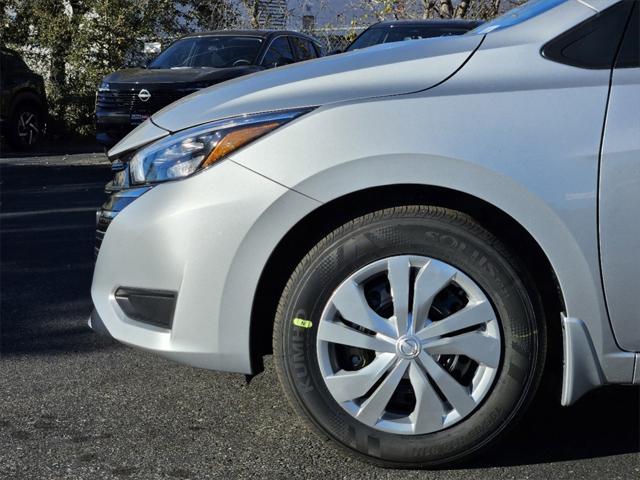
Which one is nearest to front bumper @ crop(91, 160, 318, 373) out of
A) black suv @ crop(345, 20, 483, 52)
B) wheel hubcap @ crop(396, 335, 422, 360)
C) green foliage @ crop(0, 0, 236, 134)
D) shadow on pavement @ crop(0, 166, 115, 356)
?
wheel hubcap @ crop(396, 335, 422, 360)

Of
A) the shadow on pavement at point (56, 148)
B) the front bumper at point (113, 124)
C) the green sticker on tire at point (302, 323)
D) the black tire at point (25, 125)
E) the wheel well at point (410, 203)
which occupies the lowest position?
the shadow on pavement at point (56, 148)

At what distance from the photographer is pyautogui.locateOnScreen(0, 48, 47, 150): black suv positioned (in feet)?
44.5

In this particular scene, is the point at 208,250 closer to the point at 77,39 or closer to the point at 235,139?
the point at 235,139

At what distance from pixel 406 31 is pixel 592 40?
27.5 ft

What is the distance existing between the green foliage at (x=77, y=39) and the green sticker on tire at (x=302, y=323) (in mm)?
13595

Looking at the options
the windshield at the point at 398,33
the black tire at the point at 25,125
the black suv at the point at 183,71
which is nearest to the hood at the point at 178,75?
the black suv at the point at 183,71

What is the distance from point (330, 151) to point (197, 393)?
4.41 ft

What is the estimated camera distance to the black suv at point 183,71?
1057 cm

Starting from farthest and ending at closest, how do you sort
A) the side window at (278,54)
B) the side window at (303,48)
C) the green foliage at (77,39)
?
the green foliage at (77,39) → the side window at (303,48) → the side window at (278,54)

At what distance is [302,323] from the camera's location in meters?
2.84

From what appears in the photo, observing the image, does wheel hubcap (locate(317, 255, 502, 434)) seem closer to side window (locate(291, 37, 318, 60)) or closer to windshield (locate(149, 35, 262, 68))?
windshield (locate(149, 35, 262, 68))

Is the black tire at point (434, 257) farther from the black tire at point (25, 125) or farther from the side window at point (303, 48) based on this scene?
the black tire at point (25, 125)

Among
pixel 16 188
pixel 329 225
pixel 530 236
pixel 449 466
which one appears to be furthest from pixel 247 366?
pixel 16 188

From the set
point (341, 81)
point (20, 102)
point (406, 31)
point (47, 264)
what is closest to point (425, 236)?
point (341, 81)
